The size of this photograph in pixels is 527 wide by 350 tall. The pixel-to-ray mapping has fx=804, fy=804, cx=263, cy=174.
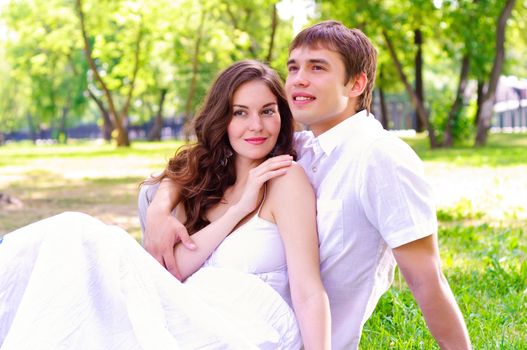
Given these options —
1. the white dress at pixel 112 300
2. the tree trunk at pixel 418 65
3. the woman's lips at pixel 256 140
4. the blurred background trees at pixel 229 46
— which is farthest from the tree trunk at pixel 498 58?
the white dress at pixel 112 300

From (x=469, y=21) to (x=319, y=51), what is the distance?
63.8ft

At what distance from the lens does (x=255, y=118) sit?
311cm

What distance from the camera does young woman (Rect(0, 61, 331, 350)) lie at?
2430mm

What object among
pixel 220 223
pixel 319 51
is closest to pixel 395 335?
pixel 220 223

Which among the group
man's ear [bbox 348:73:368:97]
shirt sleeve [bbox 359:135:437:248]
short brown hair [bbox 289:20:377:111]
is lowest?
shirt sleeve [bbox 359:135:437:248]

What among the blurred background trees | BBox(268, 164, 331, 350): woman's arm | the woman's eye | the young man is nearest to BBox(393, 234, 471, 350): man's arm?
the young man

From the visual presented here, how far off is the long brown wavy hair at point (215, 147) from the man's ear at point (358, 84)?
0.35 meters

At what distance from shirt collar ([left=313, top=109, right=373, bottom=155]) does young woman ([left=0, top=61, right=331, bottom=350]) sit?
0.14 metres

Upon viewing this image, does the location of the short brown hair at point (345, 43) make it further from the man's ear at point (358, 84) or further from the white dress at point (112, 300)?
the white dress at point (112, 300)

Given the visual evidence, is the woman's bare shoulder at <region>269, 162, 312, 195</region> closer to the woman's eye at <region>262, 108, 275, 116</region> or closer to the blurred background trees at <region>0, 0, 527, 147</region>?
the woman's eye at <region>262, 108, 275, 116</region>

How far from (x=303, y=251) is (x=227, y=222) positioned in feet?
1.18

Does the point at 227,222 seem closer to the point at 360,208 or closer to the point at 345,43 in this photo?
the point at 360,208

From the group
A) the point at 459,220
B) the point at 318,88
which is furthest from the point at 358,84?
the point at 459,220

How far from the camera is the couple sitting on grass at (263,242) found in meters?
2.47
